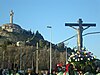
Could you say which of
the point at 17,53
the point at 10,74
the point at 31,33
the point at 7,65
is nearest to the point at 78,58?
the point at 10,74

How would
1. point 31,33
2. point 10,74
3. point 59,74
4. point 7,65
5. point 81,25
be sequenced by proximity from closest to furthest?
point 59,74 → point 81,25 → point 10,74 → point 7,65 → point 31,33

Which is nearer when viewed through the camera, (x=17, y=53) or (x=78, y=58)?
(x=78, y=58)

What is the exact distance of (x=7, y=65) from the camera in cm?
8575

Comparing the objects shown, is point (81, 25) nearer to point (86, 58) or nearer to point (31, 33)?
point (86, 58)

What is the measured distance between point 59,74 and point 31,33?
17782 cm

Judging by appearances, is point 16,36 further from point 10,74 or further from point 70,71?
point 70,71

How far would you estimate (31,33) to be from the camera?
655ft

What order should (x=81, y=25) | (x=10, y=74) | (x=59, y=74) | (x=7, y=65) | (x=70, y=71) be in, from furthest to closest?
(x=7, y=65) → (x=10, y=74) → (x=81, y=25) → (x=59, y=74) → (x=70, y=71)

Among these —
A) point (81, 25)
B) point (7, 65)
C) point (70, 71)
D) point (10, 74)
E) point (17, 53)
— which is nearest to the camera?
point (70, 71)

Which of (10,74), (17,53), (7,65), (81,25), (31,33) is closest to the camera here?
(81,25)

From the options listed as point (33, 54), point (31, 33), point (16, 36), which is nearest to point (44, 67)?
point (33, 54)

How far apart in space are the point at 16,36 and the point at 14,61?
313 ft

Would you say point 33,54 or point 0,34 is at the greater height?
point 0,34

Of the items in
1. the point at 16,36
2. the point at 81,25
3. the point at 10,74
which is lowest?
the point at 10,74
